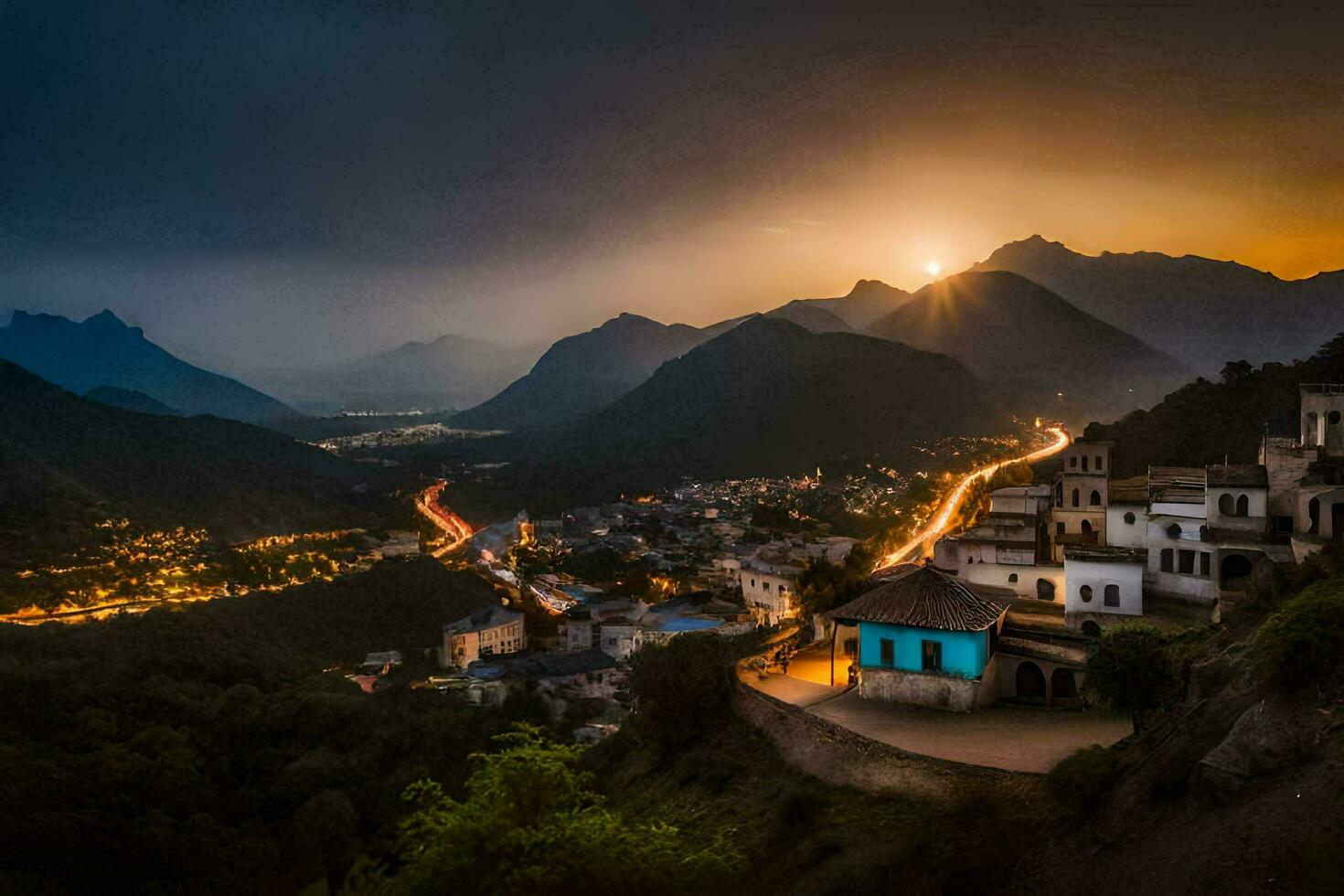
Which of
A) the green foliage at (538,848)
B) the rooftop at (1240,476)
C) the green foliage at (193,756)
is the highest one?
the rooftop at (1240,476)

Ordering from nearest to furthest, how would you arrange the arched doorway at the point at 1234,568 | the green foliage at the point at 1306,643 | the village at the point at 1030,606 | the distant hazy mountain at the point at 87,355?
the green foliage at the point at 1306,643 → the village at the point at 1030,606 → the arched doorway at the point at 1234,568 → the distant hazy mountain at the point at 87,355

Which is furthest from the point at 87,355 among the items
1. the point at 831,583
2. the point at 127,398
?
the point at 831,583

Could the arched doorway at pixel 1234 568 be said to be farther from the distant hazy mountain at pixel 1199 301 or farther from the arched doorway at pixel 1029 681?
the distant hazy mountain at pixel 1199 301

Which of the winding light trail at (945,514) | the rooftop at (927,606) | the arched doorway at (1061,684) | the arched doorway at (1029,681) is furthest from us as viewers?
the winding light trail at (945,514)

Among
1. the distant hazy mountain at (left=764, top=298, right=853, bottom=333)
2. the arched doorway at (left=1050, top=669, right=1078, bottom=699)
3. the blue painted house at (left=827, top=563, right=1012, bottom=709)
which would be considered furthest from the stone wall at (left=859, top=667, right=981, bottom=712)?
the distant hazy mountain at (left=764, top=298, right=853, bottom=333)

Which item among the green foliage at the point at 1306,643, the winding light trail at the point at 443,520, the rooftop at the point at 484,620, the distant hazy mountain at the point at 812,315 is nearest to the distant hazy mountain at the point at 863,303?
the distant hazy mountain at the point at 812,315

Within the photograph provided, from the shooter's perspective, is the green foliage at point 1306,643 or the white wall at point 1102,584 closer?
the green foliage at point 1306,643

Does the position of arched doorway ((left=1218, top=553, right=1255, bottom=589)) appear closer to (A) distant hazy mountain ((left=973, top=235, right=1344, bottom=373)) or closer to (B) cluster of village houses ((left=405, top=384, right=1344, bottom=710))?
(B) cluster of village houses ((left=405, top=384, right=1344, bottom=710))
